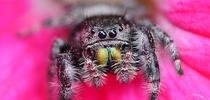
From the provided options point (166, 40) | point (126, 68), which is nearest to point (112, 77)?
point (126, 68)

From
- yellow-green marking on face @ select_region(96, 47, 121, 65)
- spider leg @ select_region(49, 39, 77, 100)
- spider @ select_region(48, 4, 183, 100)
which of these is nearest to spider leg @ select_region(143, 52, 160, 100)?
spider @ select_region(48, 4, 183, 100)

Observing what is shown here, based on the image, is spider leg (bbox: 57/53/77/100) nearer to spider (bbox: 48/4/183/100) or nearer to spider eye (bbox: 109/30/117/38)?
spider (bbox: 48/4/183/100)

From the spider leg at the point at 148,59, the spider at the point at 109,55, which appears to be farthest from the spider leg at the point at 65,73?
the spider leg at the point at 148,59

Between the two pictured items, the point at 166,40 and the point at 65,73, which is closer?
the point at 65,73

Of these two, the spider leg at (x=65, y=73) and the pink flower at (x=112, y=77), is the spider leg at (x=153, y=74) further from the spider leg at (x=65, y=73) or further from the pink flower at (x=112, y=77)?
the spider leg at (x=65, y=73)

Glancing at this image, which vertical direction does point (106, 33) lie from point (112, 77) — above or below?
above

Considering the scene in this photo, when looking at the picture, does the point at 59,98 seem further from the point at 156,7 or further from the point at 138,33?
the point at 156,7

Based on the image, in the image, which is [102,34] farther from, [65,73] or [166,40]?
[166,40]
